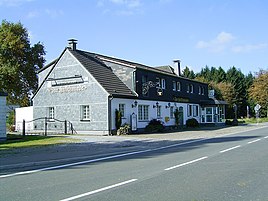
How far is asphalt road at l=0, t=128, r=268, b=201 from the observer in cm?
715

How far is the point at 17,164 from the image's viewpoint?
483 inches

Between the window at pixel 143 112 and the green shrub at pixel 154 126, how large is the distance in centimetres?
77

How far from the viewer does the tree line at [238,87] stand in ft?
240

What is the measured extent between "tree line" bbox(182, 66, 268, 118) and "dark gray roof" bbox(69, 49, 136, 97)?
42524 mm

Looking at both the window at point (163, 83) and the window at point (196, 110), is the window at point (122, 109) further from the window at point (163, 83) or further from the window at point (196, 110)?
the window at point (196, 110)

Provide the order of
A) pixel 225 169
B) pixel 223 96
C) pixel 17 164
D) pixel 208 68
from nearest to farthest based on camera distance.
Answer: pixel 225 169
pixel 17 164
pixel 223 96
pixel 208 68

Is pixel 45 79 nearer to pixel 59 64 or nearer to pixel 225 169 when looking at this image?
pixel 59 64

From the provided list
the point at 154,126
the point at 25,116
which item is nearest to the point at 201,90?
the point at 154,126

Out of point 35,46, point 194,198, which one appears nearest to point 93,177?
point 194,198

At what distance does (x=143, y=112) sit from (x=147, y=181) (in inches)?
1003

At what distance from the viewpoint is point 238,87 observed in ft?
292

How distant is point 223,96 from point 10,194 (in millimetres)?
73161

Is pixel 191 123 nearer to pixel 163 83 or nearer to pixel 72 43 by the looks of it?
pixel 163 83

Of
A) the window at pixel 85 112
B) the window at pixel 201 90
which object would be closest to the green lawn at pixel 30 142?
the window at pixel 85 112
